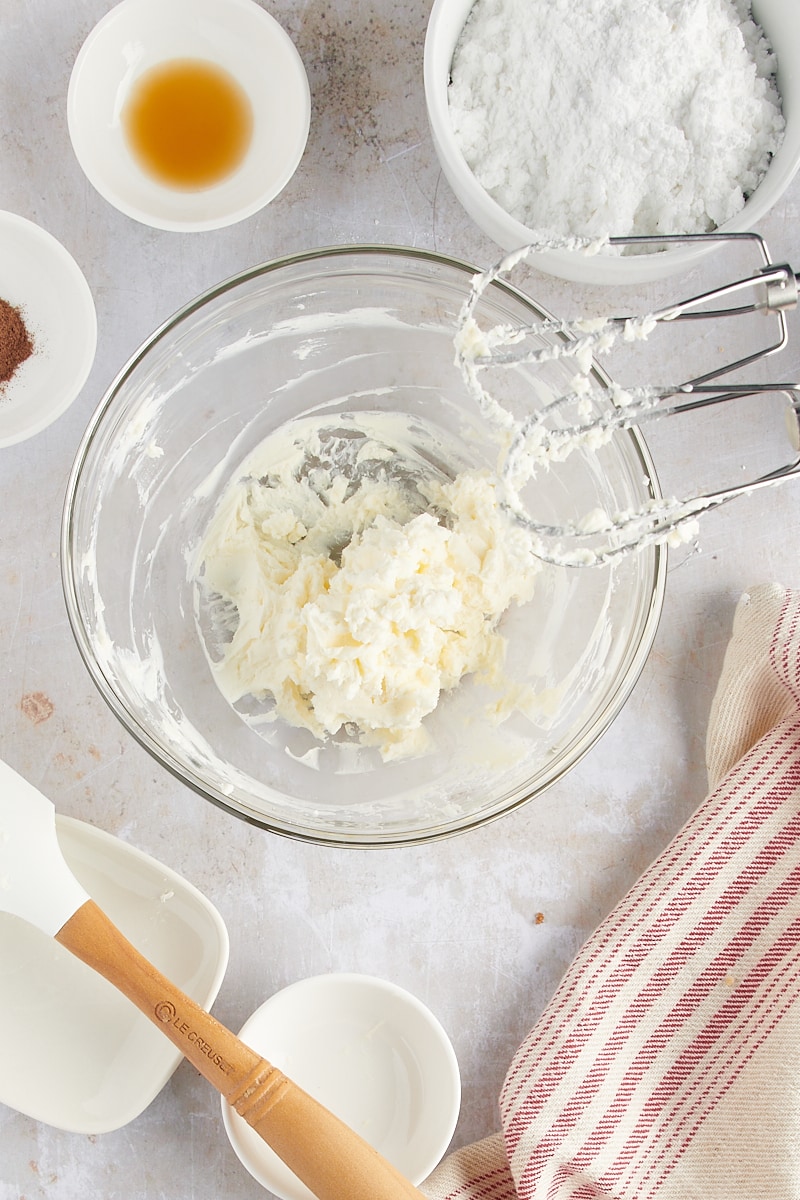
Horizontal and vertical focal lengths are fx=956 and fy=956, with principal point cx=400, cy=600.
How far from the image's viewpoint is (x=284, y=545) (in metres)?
1.24

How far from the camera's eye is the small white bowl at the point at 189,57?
1.19m

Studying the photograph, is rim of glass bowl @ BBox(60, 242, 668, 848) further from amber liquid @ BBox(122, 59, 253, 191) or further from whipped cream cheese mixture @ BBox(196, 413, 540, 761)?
amber liquid @ BBox(122, 59, 253, 191)

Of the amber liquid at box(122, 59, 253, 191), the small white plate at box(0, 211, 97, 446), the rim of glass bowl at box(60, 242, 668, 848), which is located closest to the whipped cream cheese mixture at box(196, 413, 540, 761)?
the rim of glass bowl at box(60, 242, 668, 848)

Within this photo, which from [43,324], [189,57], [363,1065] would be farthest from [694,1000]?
[189,57]

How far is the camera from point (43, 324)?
1.26 metres

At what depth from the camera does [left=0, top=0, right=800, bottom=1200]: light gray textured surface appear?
1262 millimetres

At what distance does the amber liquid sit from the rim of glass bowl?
0.80ft

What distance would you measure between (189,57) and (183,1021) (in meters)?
1.21

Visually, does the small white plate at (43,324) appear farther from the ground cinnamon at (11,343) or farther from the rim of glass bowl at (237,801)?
the rim of glass bowl at (237,801)

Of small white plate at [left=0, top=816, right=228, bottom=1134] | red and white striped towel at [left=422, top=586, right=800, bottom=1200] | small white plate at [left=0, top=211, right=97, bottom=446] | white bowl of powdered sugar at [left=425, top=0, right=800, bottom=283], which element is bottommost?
red and white striped towel at [left=422, top=586, right=800, bottom=1200]

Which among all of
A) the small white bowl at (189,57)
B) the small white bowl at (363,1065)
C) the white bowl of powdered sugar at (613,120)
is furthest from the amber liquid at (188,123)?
the small white bowl at (363,1065)

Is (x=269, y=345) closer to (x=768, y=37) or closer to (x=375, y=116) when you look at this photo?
(x=375, y=116)

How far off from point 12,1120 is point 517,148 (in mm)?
1399

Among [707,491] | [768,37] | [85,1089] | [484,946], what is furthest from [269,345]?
[85,1089]
